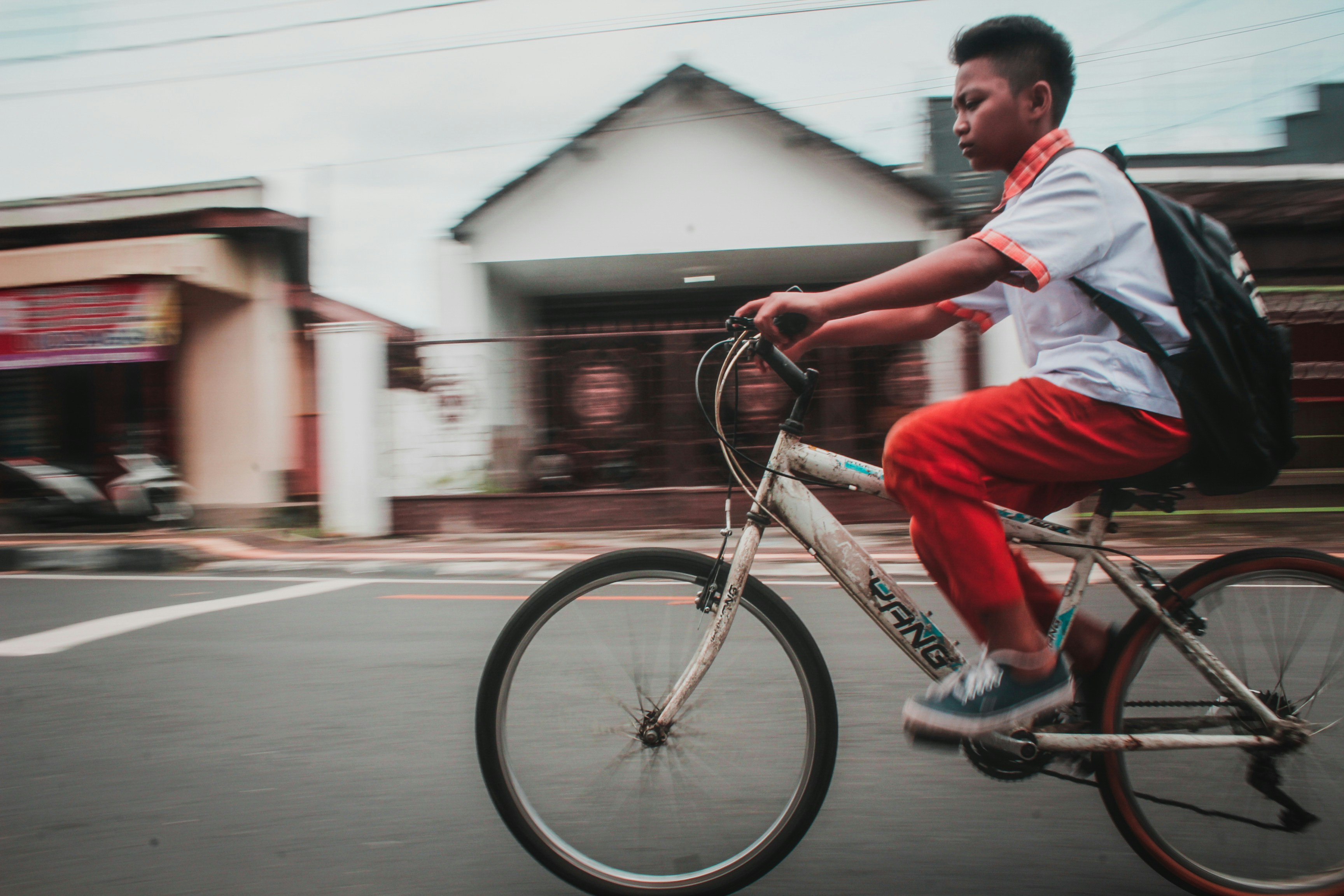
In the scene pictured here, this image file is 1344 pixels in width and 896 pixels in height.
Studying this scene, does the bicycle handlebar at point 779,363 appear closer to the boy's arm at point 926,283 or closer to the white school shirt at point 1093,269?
the boy's arm at point 926,283

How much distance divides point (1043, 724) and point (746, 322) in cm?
100

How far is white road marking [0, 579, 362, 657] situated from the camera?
4.52 m

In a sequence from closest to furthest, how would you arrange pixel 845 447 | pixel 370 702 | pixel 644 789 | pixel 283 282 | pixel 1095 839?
pixel 644 789 → pixel 1095 839 → pixel 370 702 → pixel 845 447 → pixel 283 282

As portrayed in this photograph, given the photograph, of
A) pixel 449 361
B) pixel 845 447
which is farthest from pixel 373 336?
pixel 845 447

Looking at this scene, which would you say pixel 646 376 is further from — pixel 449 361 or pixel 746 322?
pixel 746 322

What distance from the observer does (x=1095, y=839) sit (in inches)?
89.7

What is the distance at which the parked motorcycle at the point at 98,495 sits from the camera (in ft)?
34.0

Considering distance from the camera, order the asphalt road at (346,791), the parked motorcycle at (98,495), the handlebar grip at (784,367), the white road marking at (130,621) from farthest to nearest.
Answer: the parked motorcycle at (98,495) → the white road marking at (130,621) → the asphalt road at (346,791) → the handlebar grip at (784,367)

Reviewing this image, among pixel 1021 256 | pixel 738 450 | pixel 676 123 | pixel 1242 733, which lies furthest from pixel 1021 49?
pixel 676 123

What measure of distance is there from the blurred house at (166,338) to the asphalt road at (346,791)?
25.0ft

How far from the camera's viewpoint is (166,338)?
35.8 feet

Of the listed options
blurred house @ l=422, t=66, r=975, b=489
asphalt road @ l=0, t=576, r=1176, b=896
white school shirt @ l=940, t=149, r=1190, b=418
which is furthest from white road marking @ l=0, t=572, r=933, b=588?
white school shirt @ l=940, t=149, r=1190, b=418

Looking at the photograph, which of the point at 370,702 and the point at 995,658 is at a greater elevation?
the point at 995,658

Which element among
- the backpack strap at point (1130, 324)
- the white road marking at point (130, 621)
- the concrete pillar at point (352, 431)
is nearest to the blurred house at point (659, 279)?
the concrete pillar at point (352, 431)
